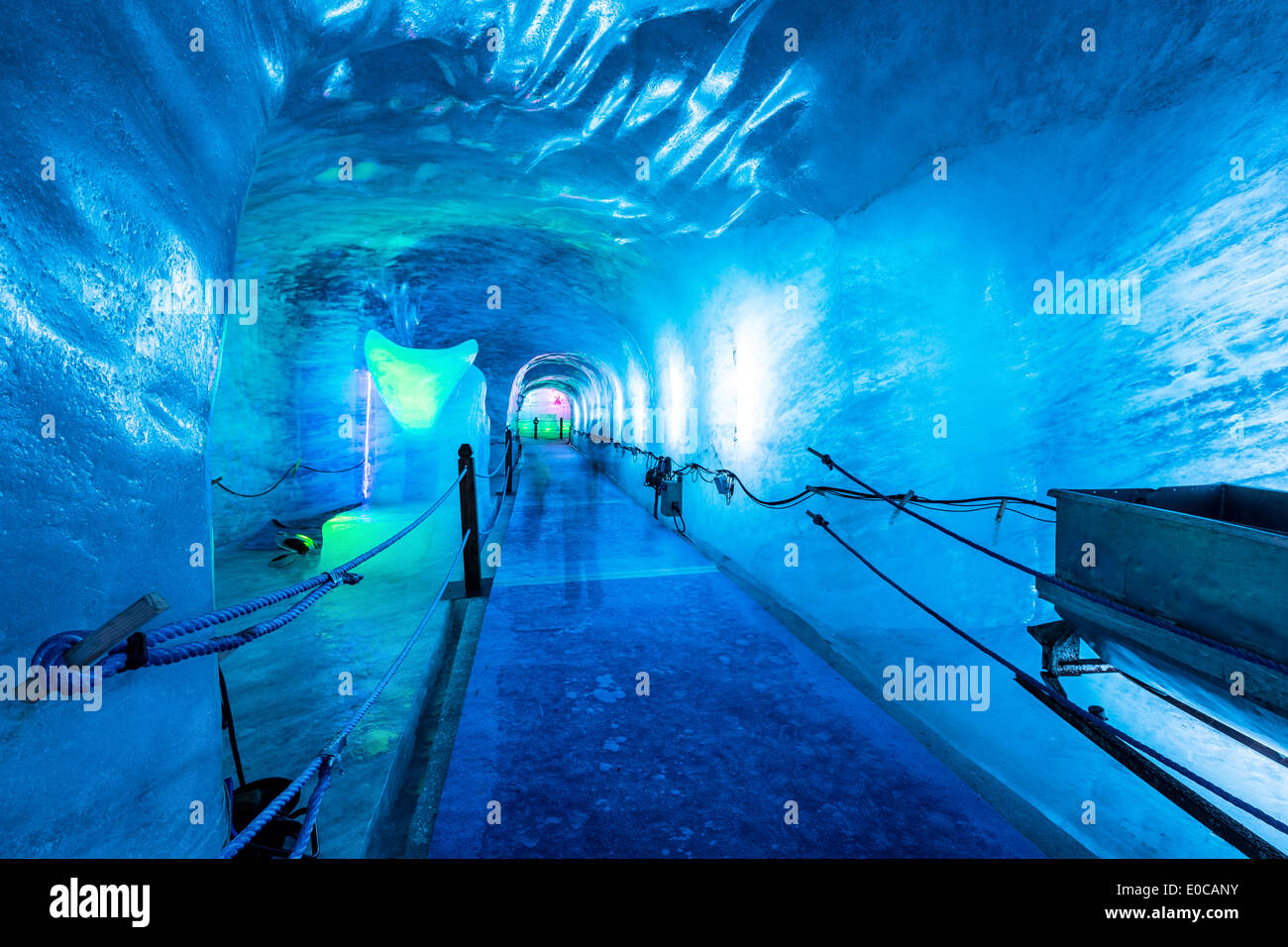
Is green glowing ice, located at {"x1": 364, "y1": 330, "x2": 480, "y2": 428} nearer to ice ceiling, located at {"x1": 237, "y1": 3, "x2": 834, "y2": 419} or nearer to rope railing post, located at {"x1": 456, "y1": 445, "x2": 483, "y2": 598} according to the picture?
ice ceiling, located at {"x1": 237, "y1": 3, "x2": 834, "y2": 419}

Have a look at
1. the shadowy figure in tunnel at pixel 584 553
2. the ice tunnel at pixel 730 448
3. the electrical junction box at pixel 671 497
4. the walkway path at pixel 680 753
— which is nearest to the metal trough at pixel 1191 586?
the ice tunnel at pixel 730 448

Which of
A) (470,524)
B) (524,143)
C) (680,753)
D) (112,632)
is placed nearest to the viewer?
(112,632)

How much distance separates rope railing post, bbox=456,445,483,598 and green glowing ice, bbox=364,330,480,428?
2856mm

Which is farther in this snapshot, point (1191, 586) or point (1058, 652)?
point (1058, 652)

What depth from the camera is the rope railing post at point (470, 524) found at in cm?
460

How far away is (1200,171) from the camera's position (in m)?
2.67

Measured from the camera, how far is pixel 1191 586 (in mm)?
1742

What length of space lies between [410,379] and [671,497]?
169 inches

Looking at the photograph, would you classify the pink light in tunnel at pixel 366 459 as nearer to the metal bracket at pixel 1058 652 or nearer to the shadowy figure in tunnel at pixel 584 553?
the shadowy figure in tunnel at pixel 584 553

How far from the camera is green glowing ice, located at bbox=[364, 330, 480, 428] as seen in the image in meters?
7.26

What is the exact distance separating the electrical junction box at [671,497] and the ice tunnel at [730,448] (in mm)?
1697

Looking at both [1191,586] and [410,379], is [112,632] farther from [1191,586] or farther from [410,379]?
[410,379]

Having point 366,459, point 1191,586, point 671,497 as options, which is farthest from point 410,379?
point 1191,586
